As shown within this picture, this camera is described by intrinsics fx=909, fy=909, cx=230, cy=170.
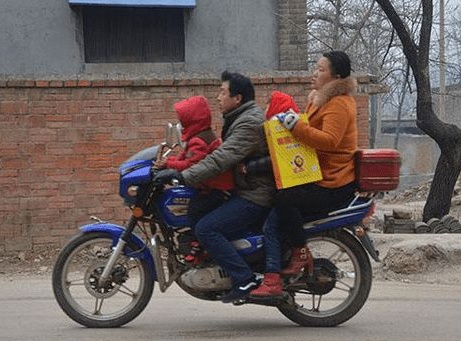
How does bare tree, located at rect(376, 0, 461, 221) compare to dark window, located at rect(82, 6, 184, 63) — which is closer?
bare tree, located at rect(376, 0, 461, 221)

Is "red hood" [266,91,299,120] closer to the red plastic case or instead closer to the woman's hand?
the woman's hand

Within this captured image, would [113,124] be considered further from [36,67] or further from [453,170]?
[453,170]

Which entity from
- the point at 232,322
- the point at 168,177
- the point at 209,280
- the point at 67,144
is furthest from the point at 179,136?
the point at 67,144

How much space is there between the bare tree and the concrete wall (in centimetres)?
206

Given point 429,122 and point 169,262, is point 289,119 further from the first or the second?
point 429,122

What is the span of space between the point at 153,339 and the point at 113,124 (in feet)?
16.9

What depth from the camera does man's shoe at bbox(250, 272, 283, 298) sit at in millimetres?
6215

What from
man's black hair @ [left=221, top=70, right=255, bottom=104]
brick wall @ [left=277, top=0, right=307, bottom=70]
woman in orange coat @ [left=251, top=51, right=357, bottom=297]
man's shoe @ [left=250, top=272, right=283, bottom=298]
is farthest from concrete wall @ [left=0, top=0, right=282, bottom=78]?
man's shoe @ [left=250, top=272, right=283, bottom=298]

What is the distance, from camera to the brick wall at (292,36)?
49.3 ft

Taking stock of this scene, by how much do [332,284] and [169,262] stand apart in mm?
1174

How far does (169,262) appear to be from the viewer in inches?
256

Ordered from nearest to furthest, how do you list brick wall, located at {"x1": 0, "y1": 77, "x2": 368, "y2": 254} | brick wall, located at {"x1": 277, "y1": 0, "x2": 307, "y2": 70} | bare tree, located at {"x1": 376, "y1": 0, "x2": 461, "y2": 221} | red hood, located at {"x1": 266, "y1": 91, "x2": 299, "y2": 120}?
red hood, located at {"x1": 266, "y1": 91, "x2": 299, "y2": 120} < brick wall, located at {"x1": 0, "y1": 77, "x2": 368, "y2": 254} < bare tree, located at {"x1": 376, "y1": 0, "x2": 461, "y2": 221} < brick wall, located at {"x1": 277, "y1": 0, "x2": 307, "y2": 70}

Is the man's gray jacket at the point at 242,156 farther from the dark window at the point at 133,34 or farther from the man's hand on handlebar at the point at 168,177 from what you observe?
the dark window at the point at 133,34

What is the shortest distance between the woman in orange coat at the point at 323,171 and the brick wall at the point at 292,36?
880 centimetres
